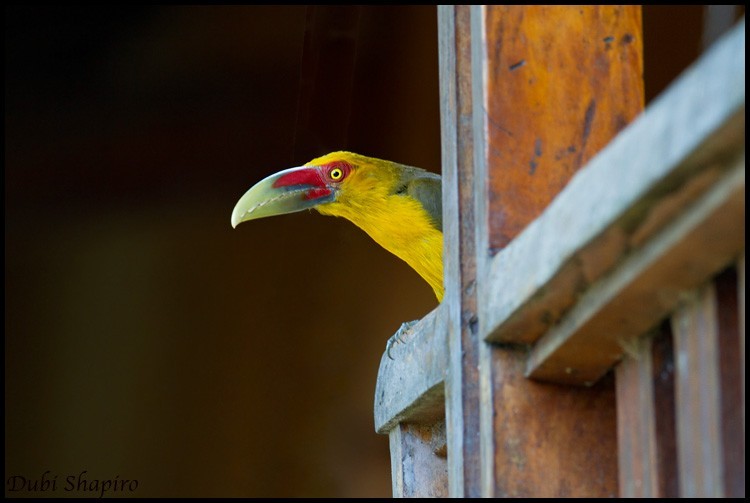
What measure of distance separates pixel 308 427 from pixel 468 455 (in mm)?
4255

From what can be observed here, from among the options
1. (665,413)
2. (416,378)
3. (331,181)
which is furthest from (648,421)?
(331,181)

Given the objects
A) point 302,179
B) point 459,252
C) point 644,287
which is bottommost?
point 644,287

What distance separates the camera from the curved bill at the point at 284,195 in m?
4.38

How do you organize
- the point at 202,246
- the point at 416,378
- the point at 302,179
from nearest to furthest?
the point at 416,378 → the point at 302,179 → the point at 202,246

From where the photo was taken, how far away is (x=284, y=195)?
4.58 m

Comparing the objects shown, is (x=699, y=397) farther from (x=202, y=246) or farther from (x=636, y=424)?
(x=202, y=246)

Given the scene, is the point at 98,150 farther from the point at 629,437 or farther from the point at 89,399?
the point at 629,437

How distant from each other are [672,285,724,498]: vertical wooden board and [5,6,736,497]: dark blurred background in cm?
407

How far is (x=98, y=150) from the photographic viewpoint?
5699mm

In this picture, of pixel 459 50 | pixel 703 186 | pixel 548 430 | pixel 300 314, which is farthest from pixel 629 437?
pixel 300 314

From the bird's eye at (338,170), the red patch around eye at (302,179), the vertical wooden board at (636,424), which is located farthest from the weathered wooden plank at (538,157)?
the bird's eye at (338,170)

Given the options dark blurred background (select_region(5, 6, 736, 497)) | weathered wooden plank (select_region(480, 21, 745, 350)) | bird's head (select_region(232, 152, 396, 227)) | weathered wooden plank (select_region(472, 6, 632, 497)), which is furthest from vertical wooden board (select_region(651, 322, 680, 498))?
dark blurred background (select_region(5, 6, 736, 497))

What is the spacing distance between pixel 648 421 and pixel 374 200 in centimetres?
324

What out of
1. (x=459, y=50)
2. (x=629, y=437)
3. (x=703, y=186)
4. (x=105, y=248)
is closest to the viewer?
(x=703, y=186)
